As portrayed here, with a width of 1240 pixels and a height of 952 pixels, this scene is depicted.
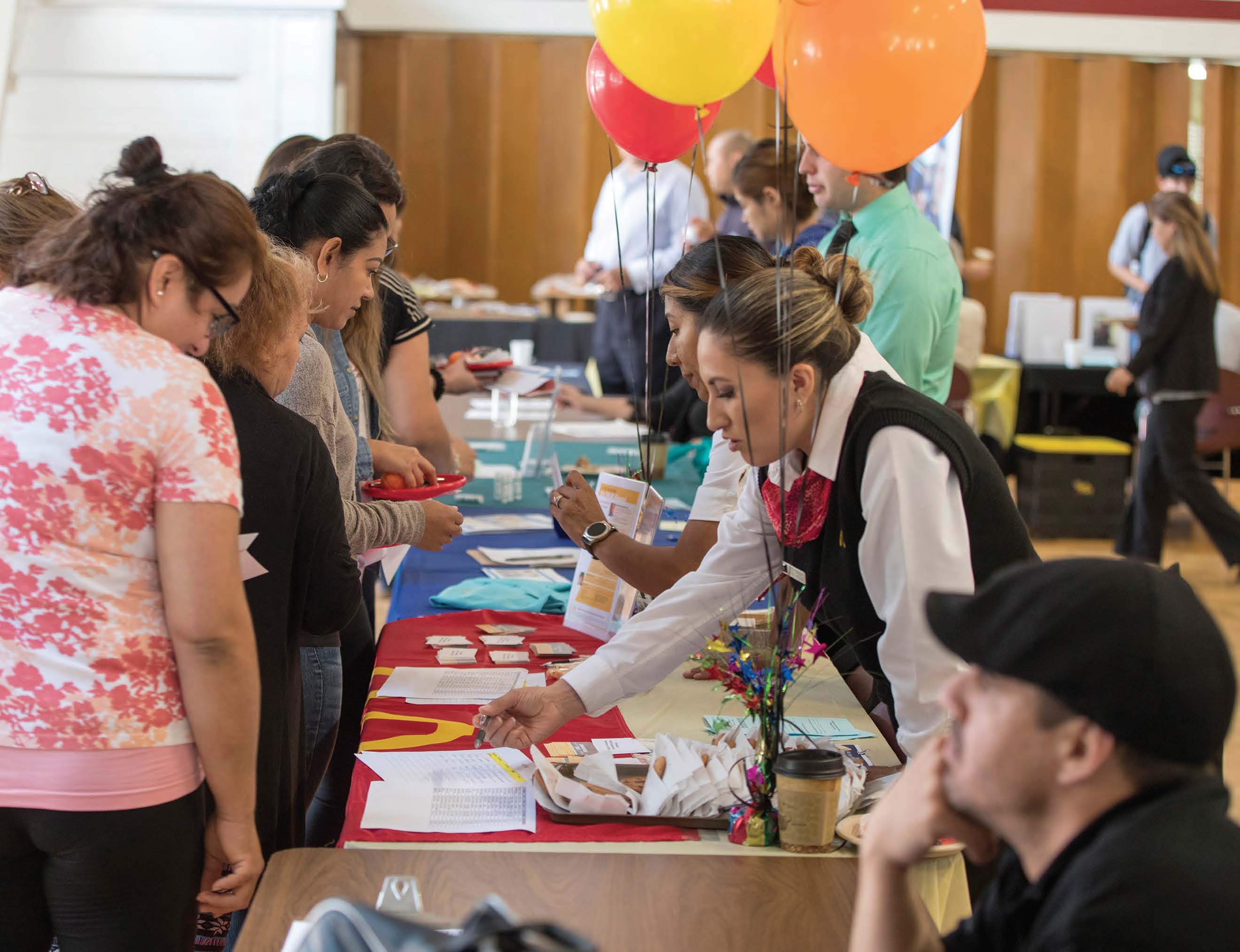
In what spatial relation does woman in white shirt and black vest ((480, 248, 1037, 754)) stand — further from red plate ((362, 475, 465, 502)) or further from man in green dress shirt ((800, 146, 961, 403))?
man in green dress shirt ((800, 146, 961, 403))

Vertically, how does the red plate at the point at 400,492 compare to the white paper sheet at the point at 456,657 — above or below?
above

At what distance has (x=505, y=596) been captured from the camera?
2.51 m

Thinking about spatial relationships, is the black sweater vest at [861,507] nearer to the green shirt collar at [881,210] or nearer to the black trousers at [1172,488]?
the green shirt collar at [881,210]

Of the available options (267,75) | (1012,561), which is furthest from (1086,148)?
(1012,561)

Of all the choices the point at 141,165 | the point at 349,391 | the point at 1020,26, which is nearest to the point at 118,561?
the point at 141,165

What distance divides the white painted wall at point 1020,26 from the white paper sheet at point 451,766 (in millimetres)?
8190

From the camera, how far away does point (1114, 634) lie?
0.80 metres

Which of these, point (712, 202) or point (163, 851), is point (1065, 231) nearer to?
point (712, 202)

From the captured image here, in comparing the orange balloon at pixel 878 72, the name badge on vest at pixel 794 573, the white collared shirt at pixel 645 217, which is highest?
the white collared shirt at pixel 645 217

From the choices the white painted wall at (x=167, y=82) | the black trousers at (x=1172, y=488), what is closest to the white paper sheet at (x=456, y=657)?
the black trousers at (x=1172, y=488)

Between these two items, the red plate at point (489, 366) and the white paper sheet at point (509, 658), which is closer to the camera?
the white paper sheet at point (509, 658)

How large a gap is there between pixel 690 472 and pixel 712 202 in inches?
226

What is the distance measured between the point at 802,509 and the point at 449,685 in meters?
0.67

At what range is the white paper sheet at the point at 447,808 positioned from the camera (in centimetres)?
147
